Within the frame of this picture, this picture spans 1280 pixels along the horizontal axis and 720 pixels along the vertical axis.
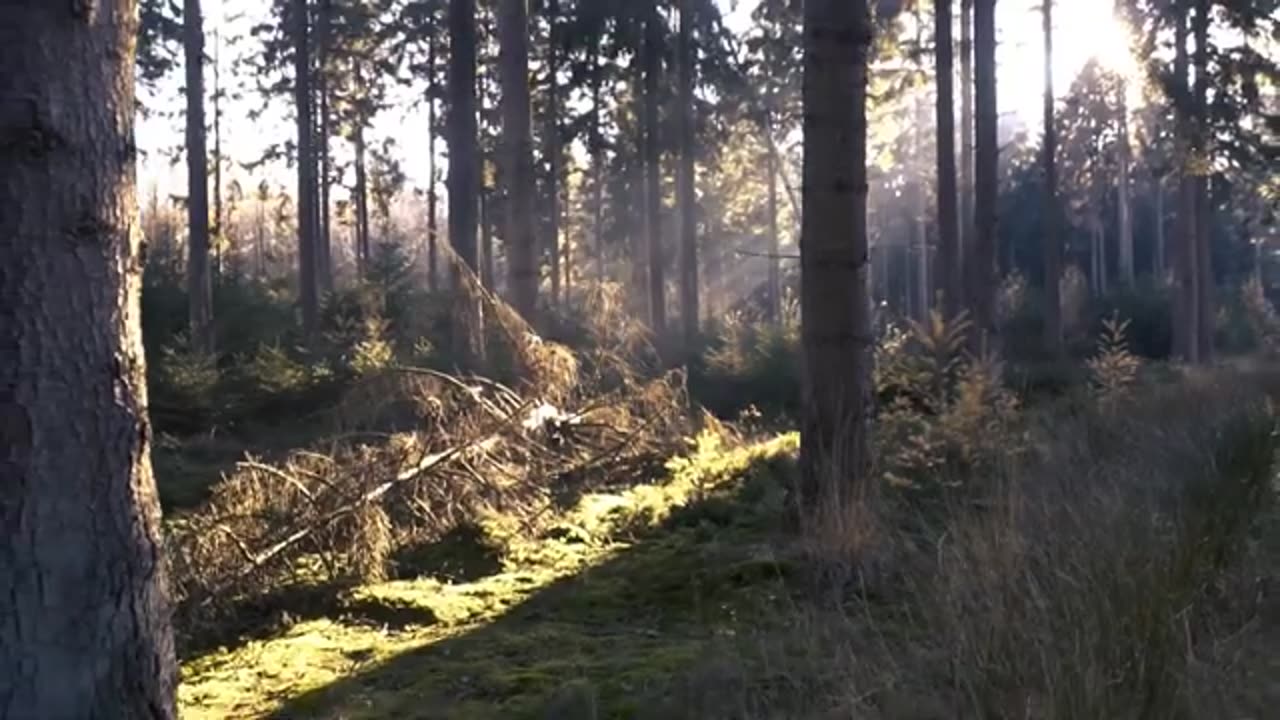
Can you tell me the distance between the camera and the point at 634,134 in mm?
29500

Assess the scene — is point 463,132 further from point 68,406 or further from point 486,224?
point 486,224

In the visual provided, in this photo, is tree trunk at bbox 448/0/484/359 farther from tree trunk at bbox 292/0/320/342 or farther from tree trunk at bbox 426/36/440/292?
tree trunk at bbox 426/36/440/292

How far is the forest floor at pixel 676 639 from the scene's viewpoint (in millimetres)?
3355

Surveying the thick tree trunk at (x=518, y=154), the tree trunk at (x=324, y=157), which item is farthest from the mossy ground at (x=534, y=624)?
the tree trunk at (x=324, y=157)

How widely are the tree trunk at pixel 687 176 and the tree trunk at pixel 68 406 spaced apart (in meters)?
23.7

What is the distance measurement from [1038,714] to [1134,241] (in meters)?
64.8

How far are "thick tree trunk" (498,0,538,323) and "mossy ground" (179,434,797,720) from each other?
748 centimetres

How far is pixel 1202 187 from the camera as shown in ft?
87.1

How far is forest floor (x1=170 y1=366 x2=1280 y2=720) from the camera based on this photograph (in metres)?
3.36

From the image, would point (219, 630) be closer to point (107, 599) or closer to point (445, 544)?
point (445, 544)

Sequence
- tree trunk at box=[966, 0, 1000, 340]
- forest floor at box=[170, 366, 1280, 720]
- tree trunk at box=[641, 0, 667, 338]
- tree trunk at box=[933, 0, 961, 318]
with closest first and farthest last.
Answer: forest floor at box=[170, 366, 1280, 720], tree trunk at box=[966, 0, 1000, 340], tree trunk at box=[933, 0, 961, 318], tree trunk at box=[641, 0, 667, 338]

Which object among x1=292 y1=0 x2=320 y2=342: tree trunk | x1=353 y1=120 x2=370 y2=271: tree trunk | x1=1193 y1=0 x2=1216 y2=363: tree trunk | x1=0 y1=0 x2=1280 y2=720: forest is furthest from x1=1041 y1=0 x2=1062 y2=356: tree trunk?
x1=353 y1=120 x2=370 y2=271: tree trunk

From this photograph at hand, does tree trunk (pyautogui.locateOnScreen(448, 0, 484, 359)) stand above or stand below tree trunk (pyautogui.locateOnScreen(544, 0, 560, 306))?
below

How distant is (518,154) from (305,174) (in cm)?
1494
